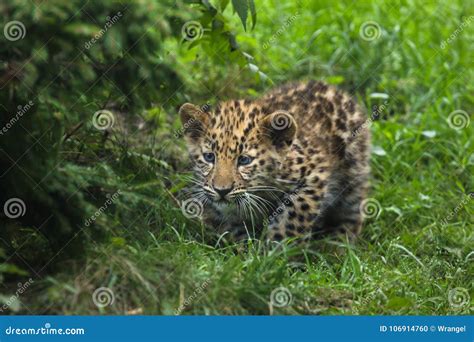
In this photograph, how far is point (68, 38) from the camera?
596cm

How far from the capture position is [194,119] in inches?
329

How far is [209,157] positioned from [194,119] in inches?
15.6

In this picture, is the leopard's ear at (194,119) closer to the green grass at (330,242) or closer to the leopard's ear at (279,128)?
the green grass at (330,242)

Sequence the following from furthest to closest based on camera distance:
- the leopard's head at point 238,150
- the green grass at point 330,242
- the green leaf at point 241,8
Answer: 1. the leopard's head at point 238,150
2. the green leaf at point 241,8
3. the green grass at point 330,242

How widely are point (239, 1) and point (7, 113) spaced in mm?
1936

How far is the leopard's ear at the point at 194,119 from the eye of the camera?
8312 mm

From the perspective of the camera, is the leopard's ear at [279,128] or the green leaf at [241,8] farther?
the leopard's ear at [279,128]

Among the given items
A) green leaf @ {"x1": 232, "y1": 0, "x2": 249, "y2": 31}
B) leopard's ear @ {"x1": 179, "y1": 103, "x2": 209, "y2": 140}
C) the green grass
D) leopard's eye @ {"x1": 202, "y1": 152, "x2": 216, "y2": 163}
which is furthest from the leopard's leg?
green leaf @ {"x1": 232, "y1": 0, "x2": 249, "y2": 31}

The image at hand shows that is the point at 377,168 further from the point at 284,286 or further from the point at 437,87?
the point at 284,286

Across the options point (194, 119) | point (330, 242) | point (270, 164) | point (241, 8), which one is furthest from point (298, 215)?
point (241, 8)

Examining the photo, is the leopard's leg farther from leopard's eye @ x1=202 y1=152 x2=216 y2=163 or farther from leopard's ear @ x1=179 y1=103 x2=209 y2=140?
leopard's ear @ x1=179 y1=103 x2=209 y2=140

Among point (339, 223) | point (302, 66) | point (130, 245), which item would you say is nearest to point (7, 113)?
point (130, 245)

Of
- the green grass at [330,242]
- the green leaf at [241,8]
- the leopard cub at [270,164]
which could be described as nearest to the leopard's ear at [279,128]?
the leopard cub at [270,164]

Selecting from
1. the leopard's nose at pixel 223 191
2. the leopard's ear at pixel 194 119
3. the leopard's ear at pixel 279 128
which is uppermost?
the leopard's ear at pixel 279 128
